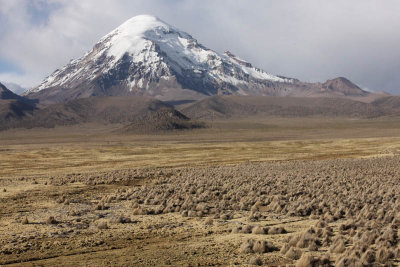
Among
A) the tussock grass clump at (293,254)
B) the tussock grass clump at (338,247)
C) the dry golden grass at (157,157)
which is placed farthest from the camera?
the dry golden grass at (157,157)

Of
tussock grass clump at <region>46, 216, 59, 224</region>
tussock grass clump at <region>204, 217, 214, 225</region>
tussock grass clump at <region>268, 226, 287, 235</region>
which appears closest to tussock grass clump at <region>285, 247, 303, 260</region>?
tussock grass clump at <region>268, 226, 287, 235</region>

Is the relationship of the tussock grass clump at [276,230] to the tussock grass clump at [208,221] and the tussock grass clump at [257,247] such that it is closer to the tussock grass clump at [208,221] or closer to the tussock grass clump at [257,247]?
the tussock grass clump at [257,247]

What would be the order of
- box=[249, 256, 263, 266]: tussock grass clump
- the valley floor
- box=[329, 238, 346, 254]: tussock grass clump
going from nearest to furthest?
box=[249, 256, 263, 266]: tussock grass clump < box=[329, 238, 346, 254]: tussock grass clump < the valley floor

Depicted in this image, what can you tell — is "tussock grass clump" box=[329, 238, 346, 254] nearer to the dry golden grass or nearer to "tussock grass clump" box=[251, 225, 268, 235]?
"tussock grass clump" box=[251, 225, 268, 235]

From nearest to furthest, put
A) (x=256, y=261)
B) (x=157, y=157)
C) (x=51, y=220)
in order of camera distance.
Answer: (x=256, y=261)
(x=51, y=220)
(x=157, y=157)


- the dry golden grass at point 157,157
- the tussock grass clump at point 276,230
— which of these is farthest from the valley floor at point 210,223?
the dry golden grass at point 157,157

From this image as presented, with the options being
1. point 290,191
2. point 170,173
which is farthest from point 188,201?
point 170,173

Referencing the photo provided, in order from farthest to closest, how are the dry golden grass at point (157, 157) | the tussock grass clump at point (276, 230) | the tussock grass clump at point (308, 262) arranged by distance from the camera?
1. the dry golden grass at point (157, 157)
2. the tussock grass clump at point (276, 230)
3. the tussock grass clump at point (308, 262)

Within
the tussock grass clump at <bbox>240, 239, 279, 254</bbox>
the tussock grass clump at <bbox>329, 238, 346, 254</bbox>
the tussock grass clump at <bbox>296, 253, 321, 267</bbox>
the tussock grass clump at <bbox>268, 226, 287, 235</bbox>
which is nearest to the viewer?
the tussock grass clump at <bbox>296, 253, 321, 267</bbox>

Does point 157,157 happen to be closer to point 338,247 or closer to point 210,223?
point 210,223

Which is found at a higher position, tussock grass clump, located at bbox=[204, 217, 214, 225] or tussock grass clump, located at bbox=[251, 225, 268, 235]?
tussock grass clump, located at bbox=[251, 225, 268, 235]

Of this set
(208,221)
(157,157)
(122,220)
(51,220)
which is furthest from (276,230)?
(157,157)

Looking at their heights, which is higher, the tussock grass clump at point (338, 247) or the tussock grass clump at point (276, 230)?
the tussock grass clump at point (338, 247)

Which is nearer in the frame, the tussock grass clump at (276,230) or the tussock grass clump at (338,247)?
the tussock grass clump at (338,247)
